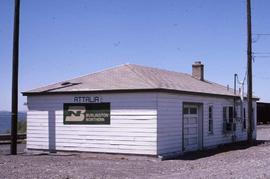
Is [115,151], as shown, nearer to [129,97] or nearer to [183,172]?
[129,97]

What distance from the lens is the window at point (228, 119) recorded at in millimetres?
26875

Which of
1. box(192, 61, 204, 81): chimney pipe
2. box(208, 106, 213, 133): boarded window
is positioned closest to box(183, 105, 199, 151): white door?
box(208, 106, 213, 133): boarded window

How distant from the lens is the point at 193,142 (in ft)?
76.4

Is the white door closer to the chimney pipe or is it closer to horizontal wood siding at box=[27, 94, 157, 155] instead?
horizontal wood siding at box=[27, 94, 157, 155]

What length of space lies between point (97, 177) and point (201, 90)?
425 inches

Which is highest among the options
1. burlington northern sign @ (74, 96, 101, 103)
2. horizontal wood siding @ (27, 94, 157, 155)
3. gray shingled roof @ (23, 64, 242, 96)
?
gray shingled roof @ (23, 64, 242, 96)

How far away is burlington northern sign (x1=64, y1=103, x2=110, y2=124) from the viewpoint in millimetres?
20750

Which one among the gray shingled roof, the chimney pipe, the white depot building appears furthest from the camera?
the chimney pipe

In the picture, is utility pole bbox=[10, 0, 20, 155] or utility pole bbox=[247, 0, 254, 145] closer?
utility pole bbox=[10, 0, 20, 155]

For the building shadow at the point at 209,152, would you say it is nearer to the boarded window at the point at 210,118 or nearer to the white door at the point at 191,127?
the white door at the point at 191,127

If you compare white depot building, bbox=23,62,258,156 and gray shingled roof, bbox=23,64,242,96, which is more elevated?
gray shingled roof, bbox=23,64,242,96

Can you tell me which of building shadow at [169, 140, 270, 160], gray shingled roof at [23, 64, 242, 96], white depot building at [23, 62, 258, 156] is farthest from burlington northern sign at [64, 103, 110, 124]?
building shadow at [169, 140, 270, 160]

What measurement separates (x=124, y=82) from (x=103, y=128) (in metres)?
2.14

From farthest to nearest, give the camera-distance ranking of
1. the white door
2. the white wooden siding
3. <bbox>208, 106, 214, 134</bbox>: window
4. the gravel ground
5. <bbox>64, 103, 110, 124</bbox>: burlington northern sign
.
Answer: <bbox>208, 106, 214, 134</bbox>: window → the white door → <bbox>64, 103, 110, 124</bbox>: burlington northern sign → the white wooden siding → the gravel ground
